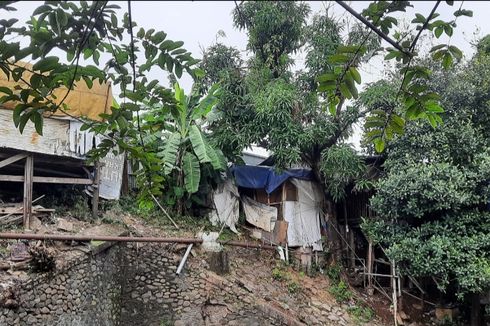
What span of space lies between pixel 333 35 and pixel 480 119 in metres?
2.71

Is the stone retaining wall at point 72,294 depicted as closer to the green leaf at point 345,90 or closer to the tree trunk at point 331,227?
the tree trunk at point 331,227

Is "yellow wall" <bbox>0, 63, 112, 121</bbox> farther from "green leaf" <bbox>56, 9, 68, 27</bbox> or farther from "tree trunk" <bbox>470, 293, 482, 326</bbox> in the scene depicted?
"tree trunk" <bbox>470, 293, 482, 326</bbox>

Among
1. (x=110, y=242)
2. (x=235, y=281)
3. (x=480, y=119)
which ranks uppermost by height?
(x=480, y=119)

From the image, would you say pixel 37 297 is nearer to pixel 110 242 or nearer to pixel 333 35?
pixel 110 242

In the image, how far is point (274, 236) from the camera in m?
9.12

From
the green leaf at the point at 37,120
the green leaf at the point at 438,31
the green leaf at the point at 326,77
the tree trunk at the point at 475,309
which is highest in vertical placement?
the green leaf at the point at 438,31

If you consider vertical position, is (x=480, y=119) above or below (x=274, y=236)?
above

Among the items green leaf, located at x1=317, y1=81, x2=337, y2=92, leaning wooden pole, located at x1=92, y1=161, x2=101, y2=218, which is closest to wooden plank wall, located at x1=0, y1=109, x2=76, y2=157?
leaning wooden pole, located at x1=92, y1=161, x2=101, y2=218

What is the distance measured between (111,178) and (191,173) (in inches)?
55.7

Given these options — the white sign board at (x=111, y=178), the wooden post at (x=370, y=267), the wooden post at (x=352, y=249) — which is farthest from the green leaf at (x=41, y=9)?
the wooden post at (x=352, y=249)

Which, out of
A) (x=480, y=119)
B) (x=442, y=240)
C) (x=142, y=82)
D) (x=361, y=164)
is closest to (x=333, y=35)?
(x=361, y=164)

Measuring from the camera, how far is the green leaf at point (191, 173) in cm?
815

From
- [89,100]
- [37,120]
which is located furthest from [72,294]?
[37,120]

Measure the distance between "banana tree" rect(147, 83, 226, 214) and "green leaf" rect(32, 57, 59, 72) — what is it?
6.31 meters
